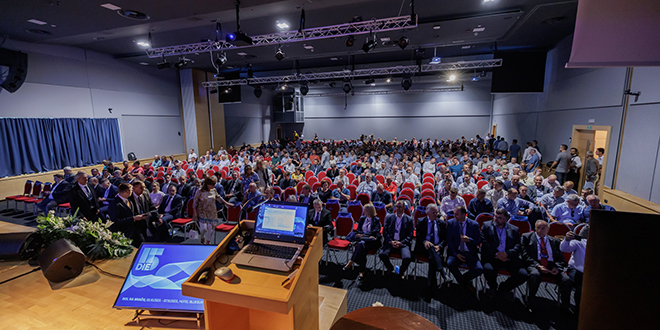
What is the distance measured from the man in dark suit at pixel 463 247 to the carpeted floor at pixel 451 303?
17cm

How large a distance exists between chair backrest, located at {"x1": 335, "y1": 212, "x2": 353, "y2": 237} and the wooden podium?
3.31 metres

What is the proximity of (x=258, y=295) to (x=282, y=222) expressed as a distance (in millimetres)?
553

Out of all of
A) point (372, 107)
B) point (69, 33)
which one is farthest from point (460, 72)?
point (69, 33)

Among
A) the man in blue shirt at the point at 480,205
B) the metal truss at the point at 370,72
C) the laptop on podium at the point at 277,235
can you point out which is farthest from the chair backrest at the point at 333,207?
the metal truss at the point at 370,72

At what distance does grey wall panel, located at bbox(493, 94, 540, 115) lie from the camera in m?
11.8

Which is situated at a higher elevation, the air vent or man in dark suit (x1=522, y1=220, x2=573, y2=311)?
the air vent

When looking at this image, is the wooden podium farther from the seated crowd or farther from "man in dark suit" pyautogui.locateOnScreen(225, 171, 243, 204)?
Result: "man in dark suit" pyautogui.locateOnScreen(225, 171, 243, 204)

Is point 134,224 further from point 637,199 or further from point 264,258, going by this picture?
point 637,199

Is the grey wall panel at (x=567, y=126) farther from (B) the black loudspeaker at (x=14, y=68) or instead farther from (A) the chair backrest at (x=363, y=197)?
(B) the black loudspeaker at (x=14, y=68)

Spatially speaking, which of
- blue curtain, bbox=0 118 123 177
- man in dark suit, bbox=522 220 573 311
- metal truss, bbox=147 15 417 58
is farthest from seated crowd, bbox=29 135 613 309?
blue curtain, bbox=0 118 123 177

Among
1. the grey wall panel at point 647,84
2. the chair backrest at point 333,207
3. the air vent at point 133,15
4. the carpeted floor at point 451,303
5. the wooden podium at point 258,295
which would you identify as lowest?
the carpeted floor at point 451,303

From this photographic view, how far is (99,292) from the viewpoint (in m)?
2.06

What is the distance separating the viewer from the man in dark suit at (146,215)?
453cm

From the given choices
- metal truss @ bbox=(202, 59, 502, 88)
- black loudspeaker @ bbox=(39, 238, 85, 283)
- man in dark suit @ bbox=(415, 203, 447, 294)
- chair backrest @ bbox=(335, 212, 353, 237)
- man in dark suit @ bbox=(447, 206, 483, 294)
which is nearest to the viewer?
black loudspeaker @ bbox=(39, 238, 85, 283)
